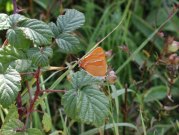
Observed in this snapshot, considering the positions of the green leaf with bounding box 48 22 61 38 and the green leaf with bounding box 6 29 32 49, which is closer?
the green leaf with bounding box 6 29 32 49

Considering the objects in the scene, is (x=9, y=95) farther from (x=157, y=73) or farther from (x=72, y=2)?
(x=72, y=2)

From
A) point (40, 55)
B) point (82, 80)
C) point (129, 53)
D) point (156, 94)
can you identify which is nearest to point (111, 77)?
point (82, 80)

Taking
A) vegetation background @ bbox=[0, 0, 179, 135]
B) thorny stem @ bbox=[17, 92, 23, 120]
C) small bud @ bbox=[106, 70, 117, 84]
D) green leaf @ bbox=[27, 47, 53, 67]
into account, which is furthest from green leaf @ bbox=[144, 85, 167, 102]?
green leaf @ bbox=[27, 47, 53, 67]

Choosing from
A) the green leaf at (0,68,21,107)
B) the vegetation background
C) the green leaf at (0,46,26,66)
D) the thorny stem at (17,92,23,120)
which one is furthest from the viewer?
the vegetation background

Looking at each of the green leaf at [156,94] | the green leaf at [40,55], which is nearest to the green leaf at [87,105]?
the green leaf at [40,55]

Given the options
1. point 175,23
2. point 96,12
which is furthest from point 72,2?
point 175,23

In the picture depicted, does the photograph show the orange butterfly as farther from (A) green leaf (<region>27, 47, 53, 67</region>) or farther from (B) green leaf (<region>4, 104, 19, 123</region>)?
(B) green leaf (<region>4, 104, 19, 123</region>)

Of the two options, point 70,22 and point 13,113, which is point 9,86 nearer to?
point 13,113
